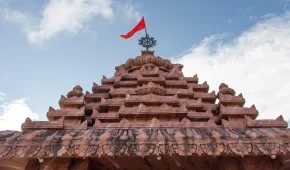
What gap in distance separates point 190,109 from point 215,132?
10.8ft

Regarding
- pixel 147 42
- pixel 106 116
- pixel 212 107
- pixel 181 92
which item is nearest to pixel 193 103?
pixel 212 107

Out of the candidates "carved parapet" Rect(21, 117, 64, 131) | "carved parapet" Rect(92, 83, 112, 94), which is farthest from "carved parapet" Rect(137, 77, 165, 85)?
"carved parapet" Rect(21, 117, 64, 131)

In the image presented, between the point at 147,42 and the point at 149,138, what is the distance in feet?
34.4

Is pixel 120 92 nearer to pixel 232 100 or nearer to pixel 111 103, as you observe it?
pixel 111 103

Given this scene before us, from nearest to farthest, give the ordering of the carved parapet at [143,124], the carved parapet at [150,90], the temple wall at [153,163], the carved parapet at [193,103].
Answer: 1. the temple wall at [153,163]
2. the carved parapet at [143,124]
3. the carved parapet at [193,103]
4. the carved parapet at [150,90]

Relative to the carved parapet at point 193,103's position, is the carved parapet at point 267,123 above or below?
below

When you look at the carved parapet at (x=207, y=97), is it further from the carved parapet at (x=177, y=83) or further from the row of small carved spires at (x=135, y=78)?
the row of small carved spires at (x=135, y=78)

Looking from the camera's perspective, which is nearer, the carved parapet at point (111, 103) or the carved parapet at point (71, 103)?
the carved parapet at point (71, 103)

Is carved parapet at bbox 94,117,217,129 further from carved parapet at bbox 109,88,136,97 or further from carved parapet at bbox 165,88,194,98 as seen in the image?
carved parapet at bbox 165,88,194,98

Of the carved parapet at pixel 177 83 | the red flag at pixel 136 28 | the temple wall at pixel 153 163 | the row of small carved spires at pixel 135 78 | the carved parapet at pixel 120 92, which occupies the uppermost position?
the red flag at pixel 136 28

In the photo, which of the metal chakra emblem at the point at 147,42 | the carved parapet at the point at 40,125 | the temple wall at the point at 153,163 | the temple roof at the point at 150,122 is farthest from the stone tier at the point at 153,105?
the metal chakra emblem at the point at 147,42

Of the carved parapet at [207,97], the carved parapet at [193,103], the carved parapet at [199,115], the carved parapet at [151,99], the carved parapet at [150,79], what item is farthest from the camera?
the carved parapet at [150,79]

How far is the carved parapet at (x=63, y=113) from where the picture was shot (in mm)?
7992

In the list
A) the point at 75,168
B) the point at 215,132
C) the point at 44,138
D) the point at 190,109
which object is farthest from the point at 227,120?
the point at 44,138
